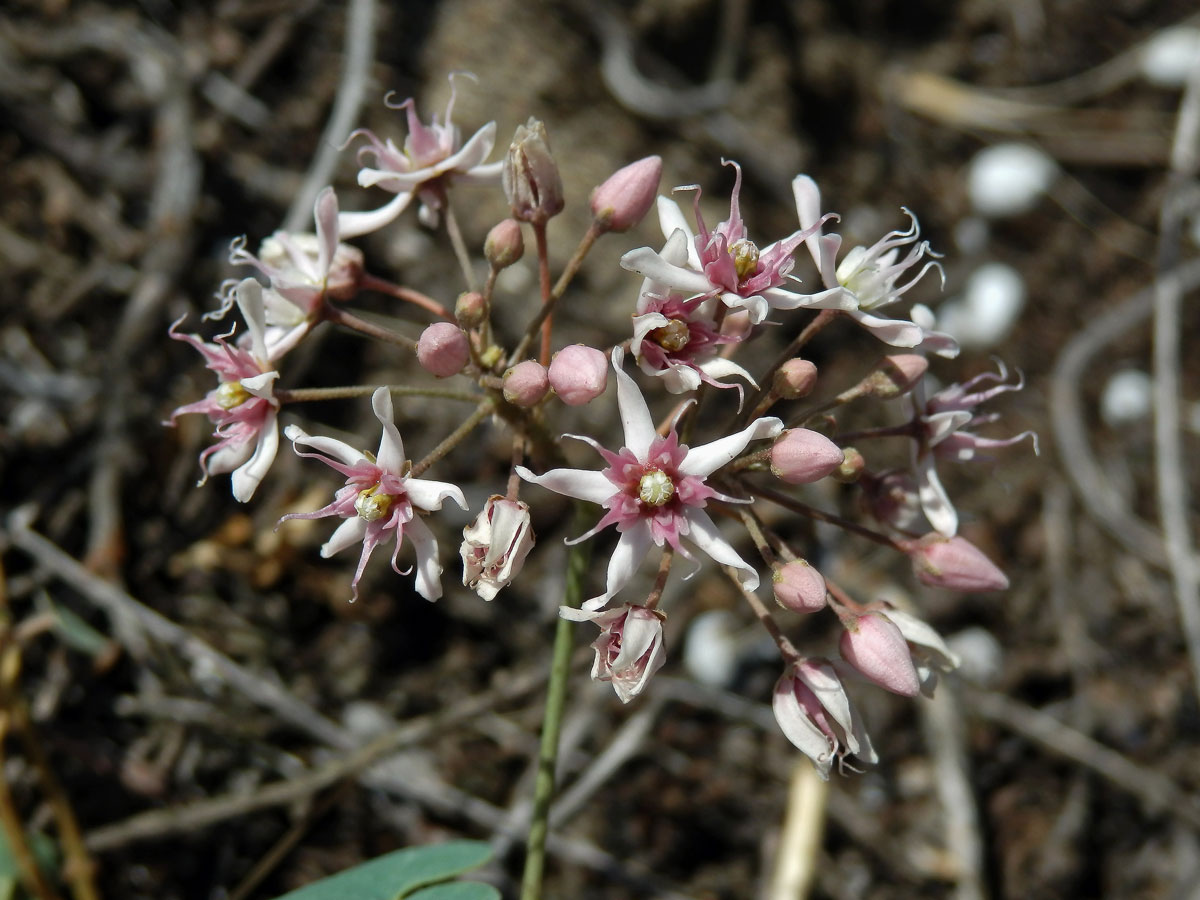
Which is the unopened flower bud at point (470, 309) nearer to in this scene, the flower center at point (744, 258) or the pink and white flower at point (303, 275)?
the pink and white flower at point (303, 275)

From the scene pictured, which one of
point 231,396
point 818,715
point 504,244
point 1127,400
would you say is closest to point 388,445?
point 231,396

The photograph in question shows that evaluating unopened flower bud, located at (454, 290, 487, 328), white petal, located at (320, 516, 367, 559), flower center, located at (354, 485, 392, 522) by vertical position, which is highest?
unopened flower bud, located at (454, 290, 487, 328)

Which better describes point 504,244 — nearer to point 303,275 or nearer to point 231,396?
point 303,275

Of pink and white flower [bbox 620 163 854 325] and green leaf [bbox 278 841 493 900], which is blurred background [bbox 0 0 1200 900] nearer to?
green leaf [bbox 278 841 493 900]

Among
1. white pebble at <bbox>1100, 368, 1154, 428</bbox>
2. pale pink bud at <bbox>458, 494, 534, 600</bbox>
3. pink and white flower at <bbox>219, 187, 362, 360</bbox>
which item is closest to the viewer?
pale pink bud at <bbox>458, 494, 534, 600</bbox>

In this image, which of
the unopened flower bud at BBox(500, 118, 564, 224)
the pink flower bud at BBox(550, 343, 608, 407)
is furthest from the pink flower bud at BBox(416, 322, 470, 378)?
the unopened flower bud at BBox(500, 118, 564, 224)

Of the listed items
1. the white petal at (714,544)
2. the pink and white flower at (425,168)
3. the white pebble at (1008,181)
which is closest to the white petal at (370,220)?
the pink and white flower at (425,168)

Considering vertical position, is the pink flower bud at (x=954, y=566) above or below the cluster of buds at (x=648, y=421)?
below
